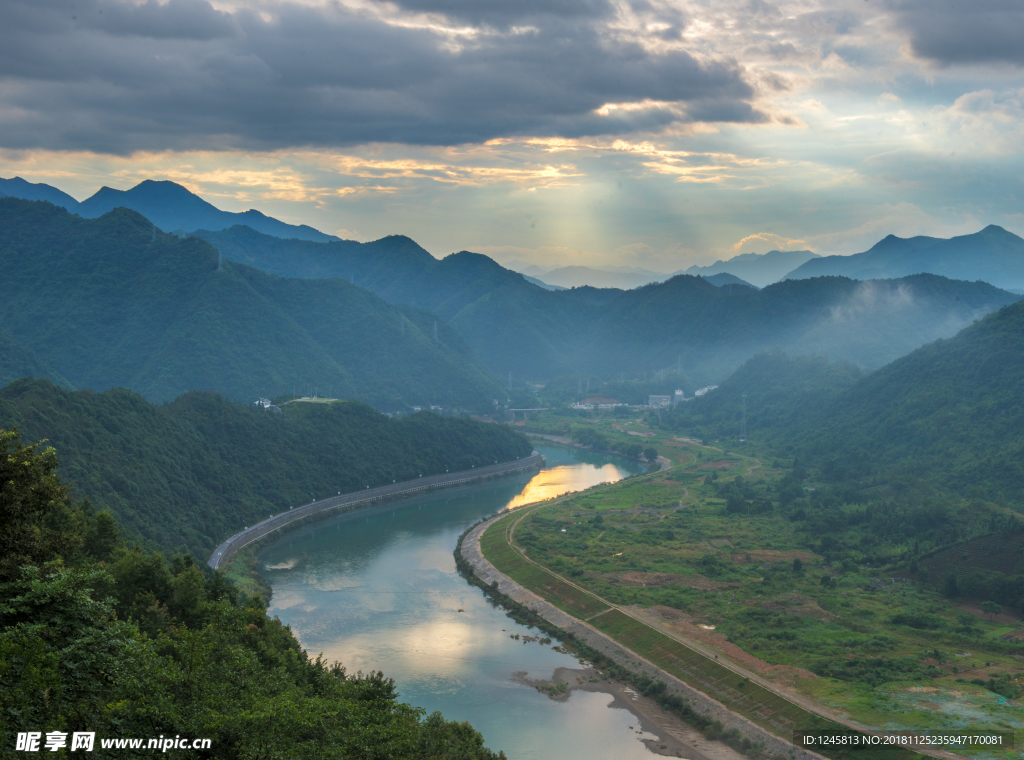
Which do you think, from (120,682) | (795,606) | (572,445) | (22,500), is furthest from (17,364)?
(120,682)

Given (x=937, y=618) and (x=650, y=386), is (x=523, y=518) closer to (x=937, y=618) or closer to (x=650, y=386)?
(x=937, y=618)

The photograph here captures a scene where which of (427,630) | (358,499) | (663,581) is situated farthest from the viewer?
(358,499)

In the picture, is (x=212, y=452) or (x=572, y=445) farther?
(x=572, y=445)

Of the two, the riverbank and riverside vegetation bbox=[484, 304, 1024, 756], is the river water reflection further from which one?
the riverbank

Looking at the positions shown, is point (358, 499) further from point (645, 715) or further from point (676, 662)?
point (645, 715)

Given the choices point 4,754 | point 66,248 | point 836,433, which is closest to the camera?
point 4,754

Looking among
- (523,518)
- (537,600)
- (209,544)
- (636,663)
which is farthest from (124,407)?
(636,663)

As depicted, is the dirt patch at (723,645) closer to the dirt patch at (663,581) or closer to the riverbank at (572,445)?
the dirt patch at (663,581)
